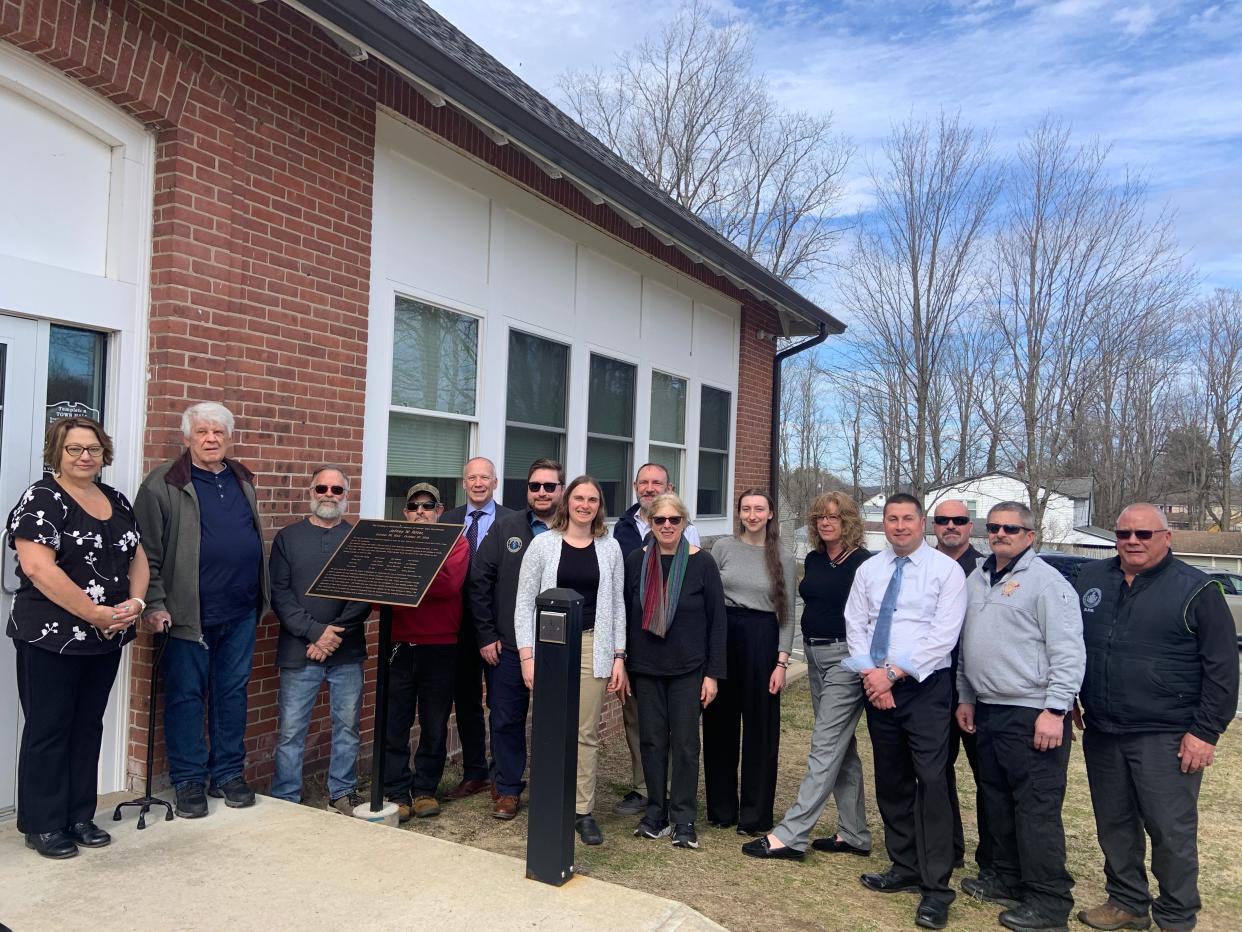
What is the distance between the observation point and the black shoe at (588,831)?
4.71m

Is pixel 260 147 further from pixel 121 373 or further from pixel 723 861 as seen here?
pixel 723 861

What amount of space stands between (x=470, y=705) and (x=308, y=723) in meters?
0.97

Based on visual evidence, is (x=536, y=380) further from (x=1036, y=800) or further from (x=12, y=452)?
(x=1036, y=800)

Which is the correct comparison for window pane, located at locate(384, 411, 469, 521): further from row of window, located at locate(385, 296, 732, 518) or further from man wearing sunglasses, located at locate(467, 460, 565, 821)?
man wearing sunglasses, located at locate(467, 460, 565, 821)

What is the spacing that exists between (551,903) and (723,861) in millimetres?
1490

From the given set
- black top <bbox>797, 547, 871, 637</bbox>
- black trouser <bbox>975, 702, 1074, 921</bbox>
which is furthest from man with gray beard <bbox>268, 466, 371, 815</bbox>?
black trouser <bbox>975, 702, 1074, 921</bbox>

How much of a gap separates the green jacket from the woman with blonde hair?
9.85 ft

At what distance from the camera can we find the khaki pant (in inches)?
185

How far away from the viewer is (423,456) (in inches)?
247

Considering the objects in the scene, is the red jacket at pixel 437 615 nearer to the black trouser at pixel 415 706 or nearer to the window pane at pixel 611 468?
the black trouser at pixel 415 706

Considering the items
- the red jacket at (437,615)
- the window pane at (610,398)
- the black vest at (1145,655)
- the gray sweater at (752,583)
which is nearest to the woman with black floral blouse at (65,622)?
Result: the red jacket at (437,615)

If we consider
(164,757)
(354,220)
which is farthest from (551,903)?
(354,220)

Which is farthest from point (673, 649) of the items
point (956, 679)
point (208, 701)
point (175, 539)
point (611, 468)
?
point (611, 468)

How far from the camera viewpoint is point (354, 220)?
5516 millimetres
